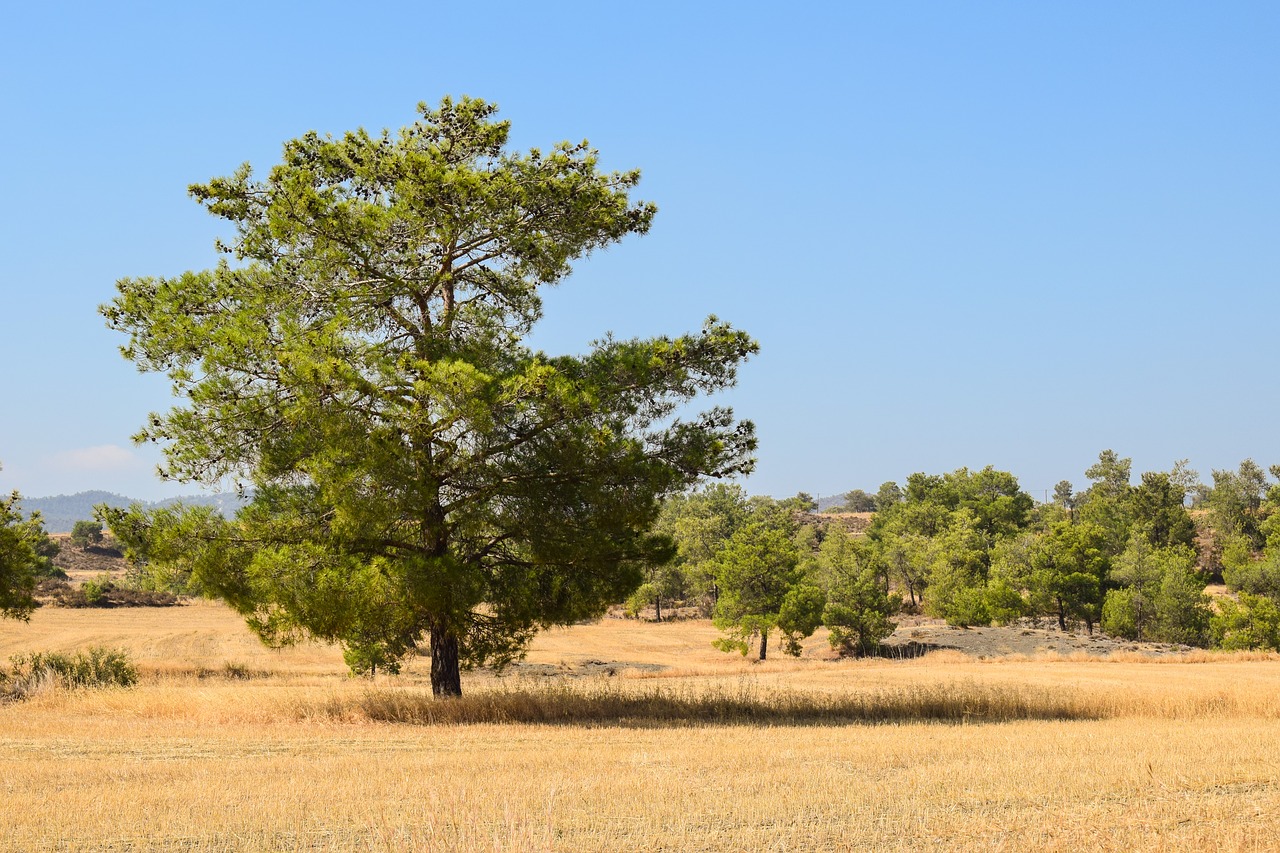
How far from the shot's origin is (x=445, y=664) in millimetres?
20359

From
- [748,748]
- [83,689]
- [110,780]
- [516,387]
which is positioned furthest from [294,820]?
[83,689]

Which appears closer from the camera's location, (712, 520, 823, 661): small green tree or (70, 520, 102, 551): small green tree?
(712, 520, 823, 661): small green tree

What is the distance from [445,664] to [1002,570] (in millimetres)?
58503

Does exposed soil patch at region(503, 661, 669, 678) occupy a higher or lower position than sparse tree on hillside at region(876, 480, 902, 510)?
lower

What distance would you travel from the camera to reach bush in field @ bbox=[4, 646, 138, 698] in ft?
81.0

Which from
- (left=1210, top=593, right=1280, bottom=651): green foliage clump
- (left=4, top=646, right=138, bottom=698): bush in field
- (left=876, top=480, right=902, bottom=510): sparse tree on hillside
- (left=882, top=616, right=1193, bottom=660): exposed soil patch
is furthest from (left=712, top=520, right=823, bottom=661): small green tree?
(left=876, top=480, right=902, bottom=510): sparse tree on hillside

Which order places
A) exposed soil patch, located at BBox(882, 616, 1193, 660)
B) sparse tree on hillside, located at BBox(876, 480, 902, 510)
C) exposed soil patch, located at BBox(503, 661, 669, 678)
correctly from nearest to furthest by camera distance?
exposed soil patch, located at BBox(503, 661, 669, 678) → exposed soil patch, located at BBox(882, 616, 1193, 660) → sparse tree on hillside, located at BBox(876, 480, 902, 510)

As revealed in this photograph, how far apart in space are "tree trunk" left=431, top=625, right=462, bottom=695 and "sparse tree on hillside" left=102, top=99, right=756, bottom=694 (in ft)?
0.13

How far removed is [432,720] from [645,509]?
5124mm

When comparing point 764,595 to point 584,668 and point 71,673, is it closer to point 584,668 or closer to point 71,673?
point 584,668

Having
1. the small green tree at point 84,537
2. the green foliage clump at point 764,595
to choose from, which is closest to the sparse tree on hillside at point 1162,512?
the green foliage clump at point 764,595

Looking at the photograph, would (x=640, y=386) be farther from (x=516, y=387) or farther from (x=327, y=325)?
(x=327, y=325)

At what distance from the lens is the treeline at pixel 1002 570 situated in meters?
52.5

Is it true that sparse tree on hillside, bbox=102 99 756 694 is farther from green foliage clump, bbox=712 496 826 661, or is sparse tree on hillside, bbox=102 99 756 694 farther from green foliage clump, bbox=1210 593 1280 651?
green foliage clump, bbox=1210 593 1280 651
